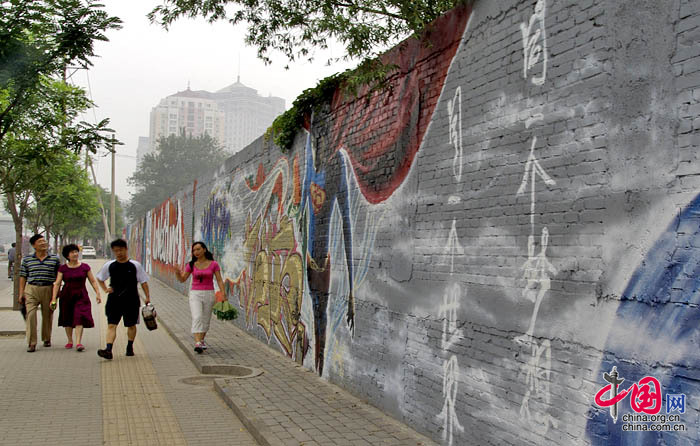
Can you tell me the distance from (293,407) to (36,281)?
553 cm

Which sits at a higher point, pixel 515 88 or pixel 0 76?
pixel 0 76

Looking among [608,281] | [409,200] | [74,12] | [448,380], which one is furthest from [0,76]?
[608,281]

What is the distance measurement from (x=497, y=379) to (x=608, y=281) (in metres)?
1.21

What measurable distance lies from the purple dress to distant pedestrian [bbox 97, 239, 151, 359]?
25.7 inches

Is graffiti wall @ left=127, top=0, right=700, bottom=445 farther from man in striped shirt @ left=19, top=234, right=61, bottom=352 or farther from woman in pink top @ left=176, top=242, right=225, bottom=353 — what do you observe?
man in striped shirt @ left=19, top=234, right=61, bottom=352

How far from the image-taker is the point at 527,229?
4.08 metres

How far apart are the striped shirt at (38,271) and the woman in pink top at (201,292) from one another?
6.69 ft

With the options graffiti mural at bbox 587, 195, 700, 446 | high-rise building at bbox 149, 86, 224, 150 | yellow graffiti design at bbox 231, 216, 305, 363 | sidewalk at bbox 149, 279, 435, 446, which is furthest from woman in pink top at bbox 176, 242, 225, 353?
high-rise building at bbox 149, 86, 224, 150

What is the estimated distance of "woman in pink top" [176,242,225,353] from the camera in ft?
31.2

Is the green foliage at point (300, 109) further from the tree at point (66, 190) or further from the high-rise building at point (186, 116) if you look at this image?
the high-rise building at point (186, 116)

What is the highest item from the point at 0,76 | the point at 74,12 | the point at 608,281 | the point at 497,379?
the point at 74,12

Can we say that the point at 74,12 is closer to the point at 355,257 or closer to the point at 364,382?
the point at 355,257

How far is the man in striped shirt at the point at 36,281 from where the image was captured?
970 centimetres

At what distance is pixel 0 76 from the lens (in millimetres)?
7289
